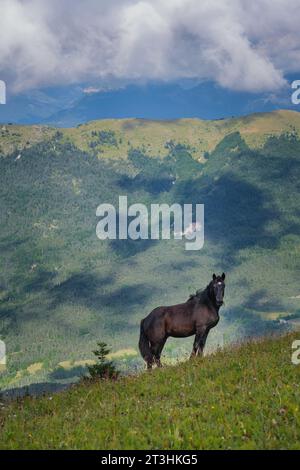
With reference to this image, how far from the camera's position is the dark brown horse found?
974 inches

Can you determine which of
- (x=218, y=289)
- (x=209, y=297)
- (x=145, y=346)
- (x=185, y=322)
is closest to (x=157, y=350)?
(x=145, y=346)

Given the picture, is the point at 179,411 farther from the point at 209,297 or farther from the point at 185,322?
the point at 209,297

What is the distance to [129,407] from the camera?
16797 millimetres

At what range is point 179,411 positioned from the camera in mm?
15453

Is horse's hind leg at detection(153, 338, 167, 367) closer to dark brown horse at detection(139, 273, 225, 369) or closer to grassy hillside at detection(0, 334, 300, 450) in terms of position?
dark brown horse at detection(139, 273, 225, 369)

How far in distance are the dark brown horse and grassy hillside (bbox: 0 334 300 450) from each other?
3.04 metres

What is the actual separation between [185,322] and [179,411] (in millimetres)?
9623

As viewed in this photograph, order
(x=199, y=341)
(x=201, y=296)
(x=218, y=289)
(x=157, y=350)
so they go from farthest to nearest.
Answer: (x=157, y=350) < (x=201, y=296) < (x=199, y=341) < (x=218, y=289)

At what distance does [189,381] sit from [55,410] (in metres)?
4.49

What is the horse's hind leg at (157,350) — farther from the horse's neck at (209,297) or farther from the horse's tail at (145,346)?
the horse's neck at (209,297)

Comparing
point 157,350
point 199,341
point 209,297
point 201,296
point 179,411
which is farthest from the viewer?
point 157,350

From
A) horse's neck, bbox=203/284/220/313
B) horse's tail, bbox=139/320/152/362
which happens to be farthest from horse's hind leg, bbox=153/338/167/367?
horse's neck, bbox=203/284/220/313
